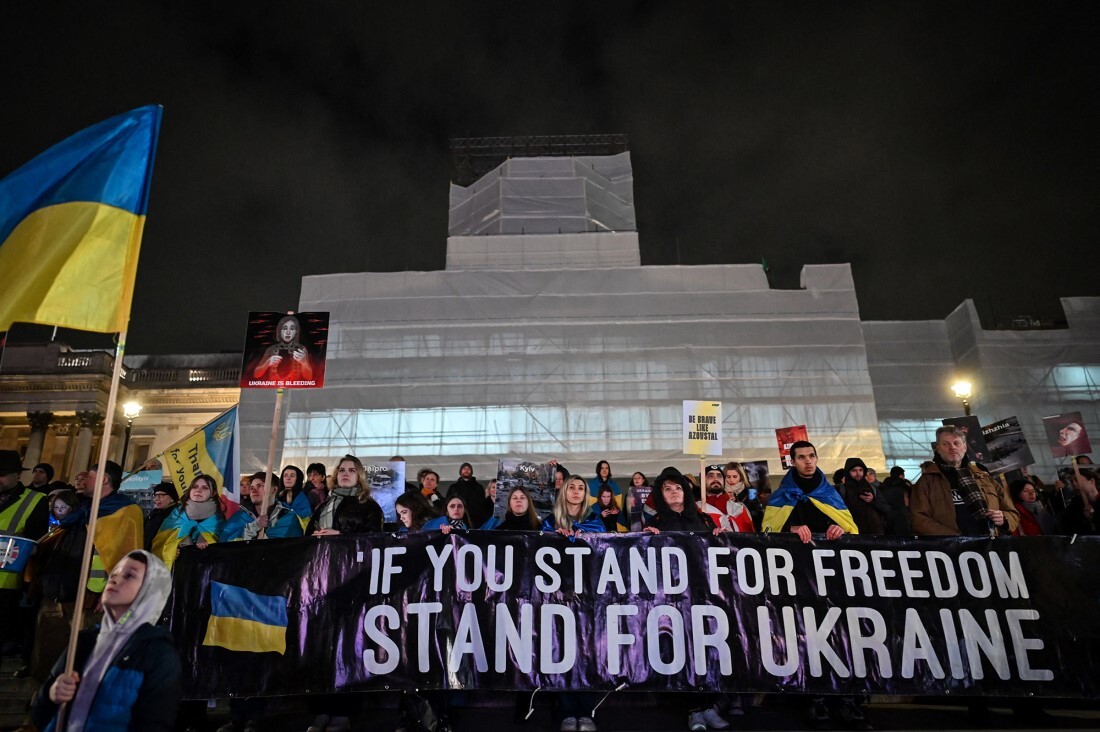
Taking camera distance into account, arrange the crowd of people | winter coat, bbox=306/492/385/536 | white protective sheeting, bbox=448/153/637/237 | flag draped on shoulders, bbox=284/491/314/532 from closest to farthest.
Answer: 1. the crowd of people
2. winter coat, bbox=306/492/385/536
3. flag draped on shoulders, bbox=284/491/314/532
4. white protective sheeting, bbox=448/153/637/237

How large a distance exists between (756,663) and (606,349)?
18.8m

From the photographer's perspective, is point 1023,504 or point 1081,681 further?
point 1023,504

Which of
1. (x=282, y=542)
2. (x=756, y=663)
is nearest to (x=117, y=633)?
(x=282, y=542)

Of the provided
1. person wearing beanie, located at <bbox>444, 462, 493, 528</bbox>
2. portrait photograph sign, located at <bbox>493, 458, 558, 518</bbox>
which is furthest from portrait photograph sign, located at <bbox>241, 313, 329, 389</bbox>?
portrait photograph sign, located at <bbox>493, 458, 558, 518</bbox>

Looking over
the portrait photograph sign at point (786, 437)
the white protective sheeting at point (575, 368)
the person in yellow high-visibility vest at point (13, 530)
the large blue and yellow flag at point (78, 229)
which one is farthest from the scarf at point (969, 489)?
the white protective sheeting at point (575, 368)

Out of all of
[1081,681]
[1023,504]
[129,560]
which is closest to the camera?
[129,560]

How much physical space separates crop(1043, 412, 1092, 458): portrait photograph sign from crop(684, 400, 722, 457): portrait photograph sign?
4745mm

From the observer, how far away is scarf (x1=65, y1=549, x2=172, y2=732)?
2.77 meters

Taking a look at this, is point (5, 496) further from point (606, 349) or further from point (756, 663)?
point (606, 349)

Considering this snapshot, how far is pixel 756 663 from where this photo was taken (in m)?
4.74

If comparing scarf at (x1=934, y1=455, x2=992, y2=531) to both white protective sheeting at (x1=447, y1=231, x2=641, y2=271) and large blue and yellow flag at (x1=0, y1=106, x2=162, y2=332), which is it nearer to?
large blue and yellow flag at (x1=0, y1=106, x2=162, y2=332)

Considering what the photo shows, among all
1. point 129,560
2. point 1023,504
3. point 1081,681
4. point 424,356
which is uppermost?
point 424,356

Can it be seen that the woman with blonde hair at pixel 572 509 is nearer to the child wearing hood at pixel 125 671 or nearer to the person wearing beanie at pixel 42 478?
the child wearing hood at pixel 125 671

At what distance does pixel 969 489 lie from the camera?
548 cm
